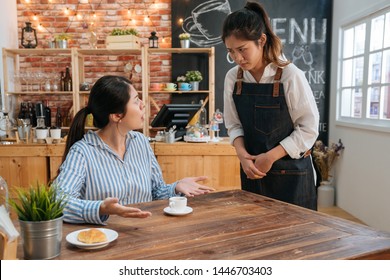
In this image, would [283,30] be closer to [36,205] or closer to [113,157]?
[113,157]

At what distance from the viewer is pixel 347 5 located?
4.04m

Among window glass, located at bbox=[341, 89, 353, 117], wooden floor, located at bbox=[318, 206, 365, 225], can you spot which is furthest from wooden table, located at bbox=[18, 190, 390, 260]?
window glass, located at bbox=[341, 89, 353, 117]

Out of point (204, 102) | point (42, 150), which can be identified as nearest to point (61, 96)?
point (42, 150)

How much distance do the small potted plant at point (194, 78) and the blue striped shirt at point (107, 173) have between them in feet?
7.78

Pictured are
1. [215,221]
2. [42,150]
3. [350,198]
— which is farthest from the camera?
[350,198]

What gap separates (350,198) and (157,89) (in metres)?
2.31

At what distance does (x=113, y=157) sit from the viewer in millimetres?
1690

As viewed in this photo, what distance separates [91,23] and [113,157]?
303cm

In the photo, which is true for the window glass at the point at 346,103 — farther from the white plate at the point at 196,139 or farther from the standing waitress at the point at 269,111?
the standing waitress at the point at 269,111

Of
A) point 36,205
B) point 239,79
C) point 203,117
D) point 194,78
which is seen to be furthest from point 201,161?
point 36,205

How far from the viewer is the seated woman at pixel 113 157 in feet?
5.32

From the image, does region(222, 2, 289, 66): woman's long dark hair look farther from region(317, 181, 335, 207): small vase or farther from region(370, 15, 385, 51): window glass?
region(317, 181, 335, 207): small vase

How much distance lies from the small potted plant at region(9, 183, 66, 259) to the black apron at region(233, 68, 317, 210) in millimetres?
1138
